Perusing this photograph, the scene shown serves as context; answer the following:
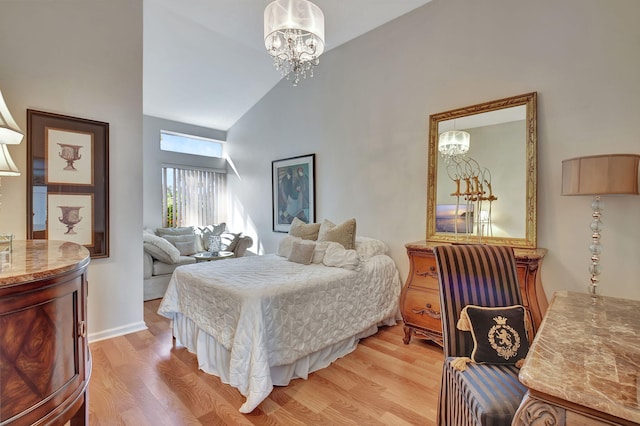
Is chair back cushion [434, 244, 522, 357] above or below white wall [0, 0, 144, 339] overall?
below

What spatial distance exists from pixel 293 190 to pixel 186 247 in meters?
2.03

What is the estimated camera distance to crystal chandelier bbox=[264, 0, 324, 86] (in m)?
2.14

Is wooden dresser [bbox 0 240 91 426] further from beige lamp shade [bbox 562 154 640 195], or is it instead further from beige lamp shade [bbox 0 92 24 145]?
beige lamp shade [bbox 562 154 640 195]

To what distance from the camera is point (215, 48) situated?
395 cm

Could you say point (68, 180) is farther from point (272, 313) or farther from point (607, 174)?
point (607, 174)

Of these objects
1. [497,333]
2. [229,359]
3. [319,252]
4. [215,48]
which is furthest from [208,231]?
[497,333]

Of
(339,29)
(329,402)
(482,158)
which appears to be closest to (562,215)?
(482,158)

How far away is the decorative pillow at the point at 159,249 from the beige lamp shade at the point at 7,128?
2.83m

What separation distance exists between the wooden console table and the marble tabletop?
143 cm

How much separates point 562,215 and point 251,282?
8.29 feet

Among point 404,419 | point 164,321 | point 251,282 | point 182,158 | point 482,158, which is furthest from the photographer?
point 182,158

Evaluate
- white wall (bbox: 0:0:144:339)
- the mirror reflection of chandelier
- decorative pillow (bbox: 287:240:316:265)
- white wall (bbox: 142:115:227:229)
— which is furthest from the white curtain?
the mirror reflection of chandelier

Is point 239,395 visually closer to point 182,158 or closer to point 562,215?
point 562,215

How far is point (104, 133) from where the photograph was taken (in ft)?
9.43
